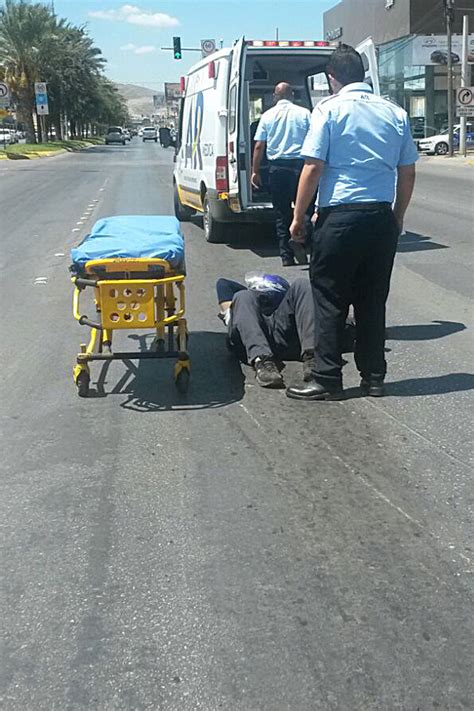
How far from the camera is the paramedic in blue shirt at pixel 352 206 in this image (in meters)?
5.05

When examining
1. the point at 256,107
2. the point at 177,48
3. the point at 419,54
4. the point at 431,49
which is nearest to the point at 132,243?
the point at 256,107

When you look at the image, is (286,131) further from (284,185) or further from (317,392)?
(317,392)

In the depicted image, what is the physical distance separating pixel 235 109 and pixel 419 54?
159 feet

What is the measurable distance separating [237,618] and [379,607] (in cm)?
52

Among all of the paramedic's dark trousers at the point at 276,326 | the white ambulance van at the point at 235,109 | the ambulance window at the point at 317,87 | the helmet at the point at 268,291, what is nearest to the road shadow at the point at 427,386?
the paramedic's dark trousers at the point at 276,326

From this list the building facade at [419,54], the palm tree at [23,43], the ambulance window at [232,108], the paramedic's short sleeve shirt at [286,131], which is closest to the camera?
the paramedic's short sleeve shirt at [286,131]

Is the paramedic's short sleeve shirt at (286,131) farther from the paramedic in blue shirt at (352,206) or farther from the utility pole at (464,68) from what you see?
the utility pole at (464,68)

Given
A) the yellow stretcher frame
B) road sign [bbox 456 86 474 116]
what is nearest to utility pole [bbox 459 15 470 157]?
road sign [bbox 456 86 474 116]

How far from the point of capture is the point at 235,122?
10.5m

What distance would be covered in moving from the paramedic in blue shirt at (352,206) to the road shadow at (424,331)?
158 centimetres

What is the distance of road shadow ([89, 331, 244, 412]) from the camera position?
537 centimetres

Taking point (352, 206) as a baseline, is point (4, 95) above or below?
above

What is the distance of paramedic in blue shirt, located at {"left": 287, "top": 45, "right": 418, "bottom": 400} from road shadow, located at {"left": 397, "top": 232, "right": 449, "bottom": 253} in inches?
248

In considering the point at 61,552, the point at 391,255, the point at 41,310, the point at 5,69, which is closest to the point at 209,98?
the point at 41,310
